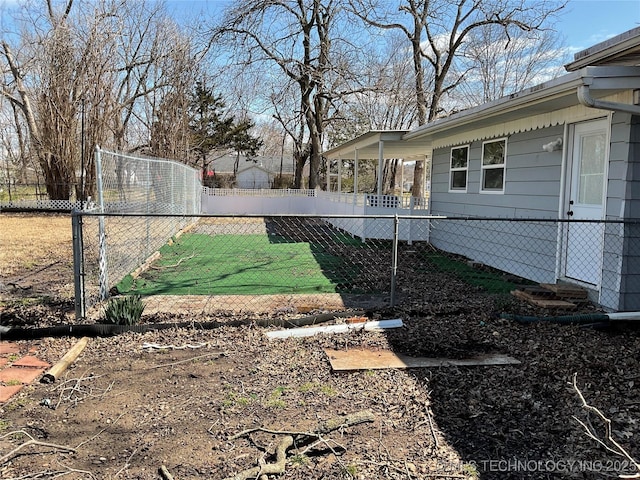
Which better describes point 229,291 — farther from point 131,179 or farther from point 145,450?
point 145,450

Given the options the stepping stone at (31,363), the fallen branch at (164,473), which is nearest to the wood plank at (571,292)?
the fallen branch at (164,473)

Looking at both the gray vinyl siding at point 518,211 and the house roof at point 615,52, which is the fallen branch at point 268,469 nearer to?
the gray vinyl siding at point 518,211

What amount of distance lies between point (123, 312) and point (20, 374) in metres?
1.16

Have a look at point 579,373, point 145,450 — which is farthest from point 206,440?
point 579,373

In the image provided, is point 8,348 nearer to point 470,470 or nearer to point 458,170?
point 470,470

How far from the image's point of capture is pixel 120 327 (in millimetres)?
4645

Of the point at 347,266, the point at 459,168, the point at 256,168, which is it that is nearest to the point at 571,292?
the point at 347,266

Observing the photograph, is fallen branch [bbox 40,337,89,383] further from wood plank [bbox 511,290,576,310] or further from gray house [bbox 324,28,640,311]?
wood plank [bbox 511,290,576,310]

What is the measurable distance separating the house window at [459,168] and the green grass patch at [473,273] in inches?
59.2

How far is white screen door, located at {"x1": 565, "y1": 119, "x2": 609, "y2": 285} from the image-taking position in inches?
233

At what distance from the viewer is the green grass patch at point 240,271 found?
21.9 feet

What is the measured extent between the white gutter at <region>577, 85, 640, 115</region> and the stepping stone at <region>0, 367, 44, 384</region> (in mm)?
5516

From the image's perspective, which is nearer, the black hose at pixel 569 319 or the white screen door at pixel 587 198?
the black hose at pixel 569 319

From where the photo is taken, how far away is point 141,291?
6.39 m
